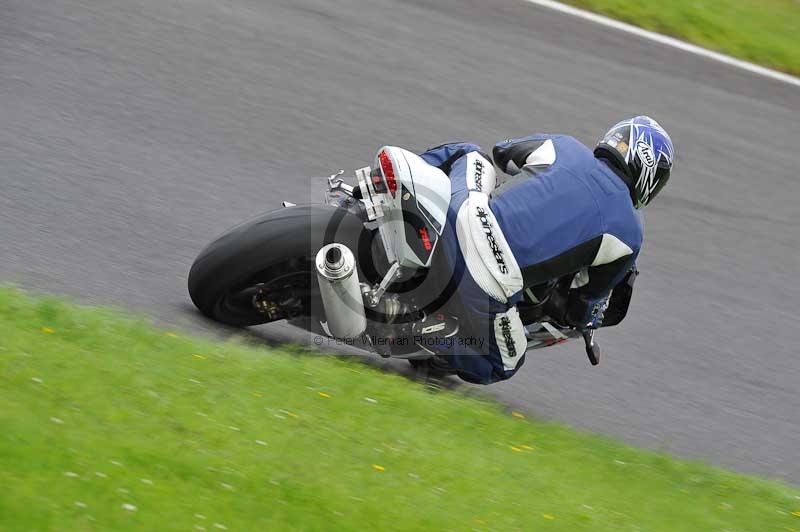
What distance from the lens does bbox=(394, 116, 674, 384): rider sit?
5.26 meters

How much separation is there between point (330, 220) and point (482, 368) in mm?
1078

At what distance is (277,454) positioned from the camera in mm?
4438

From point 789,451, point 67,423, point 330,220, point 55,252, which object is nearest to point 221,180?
point 55,252

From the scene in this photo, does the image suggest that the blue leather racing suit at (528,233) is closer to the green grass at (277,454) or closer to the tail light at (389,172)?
the tail light at (389,172)

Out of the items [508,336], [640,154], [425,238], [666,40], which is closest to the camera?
[425,238]

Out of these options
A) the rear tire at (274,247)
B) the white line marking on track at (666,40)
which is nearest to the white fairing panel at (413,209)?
the rear tire at (274,247)

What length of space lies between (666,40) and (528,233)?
562 centimetres

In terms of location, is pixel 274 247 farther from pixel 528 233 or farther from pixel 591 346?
pixel 591 346

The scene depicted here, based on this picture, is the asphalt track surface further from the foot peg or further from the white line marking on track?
the foot peg

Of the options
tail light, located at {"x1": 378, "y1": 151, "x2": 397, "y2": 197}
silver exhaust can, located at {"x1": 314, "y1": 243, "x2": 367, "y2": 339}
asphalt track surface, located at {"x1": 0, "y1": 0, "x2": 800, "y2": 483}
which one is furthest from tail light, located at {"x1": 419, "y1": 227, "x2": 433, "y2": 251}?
asphalt track surface, located at {"x1": 0, "y1": 0, "x2": 800, "y2": 483}

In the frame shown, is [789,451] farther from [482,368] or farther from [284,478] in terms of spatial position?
[284,478]

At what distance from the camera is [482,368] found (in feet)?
18.5

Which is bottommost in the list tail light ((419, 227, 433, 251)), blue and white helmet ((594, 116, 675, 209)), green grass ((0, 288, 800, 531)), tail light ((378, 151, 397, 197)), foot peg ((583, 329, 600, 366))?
green grass ((0, 288, 800, 531))

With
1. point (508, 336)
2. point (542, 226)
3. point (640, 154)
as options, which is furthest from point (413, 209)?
point (640, 154)
